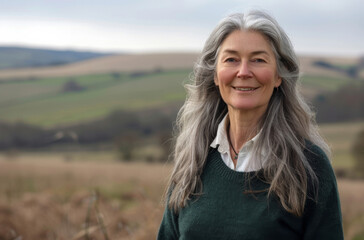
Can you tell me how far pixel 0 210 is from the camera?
5.92m

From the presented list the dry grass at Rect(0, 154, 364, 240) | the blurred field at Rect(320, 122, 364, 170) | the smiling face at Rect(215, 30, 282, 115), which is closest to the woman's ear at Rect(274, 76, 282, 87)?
the smiling face at Rect(215, 30, 282, 115)

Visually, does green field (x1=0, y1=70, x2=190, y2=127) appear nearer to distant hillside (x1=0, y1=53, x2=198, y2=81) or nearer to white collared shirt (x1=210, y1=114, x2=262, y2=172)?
distant hillside (x1=0, y1=53, x2=198, y2=81)

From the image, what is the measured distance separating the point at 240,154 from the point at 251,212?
289mm

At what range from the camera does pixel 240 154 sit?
2.56m

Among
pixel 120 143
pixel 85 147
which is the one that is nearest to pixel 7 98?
pixel 85 147

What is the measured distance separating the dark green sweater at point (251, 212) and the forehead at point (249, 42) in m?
0.49

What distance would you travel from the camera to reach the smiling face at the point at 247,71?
2430 mm

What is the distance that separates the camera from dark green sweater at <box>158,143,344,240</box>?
2.33 meters

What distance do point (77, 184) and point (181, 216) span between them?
38.1ft

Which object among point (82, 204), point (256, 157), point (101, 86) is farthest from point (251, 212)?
point (101, 86)

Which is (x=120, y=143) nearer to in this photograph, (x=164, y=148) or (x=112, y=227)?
(x=164, y=148)

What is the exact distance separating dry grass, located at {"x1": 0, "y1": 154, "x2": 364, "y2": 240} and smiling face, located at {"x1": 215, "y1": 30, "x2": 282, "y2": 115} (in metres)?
0.75

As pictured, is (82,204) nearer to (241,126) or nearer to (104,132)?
(241,126)

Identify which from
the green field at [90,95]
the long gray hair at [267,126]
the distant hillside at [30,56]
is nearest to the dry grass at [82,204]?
the long gray hair at [267,126]
